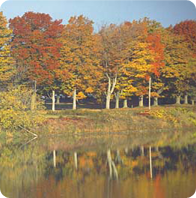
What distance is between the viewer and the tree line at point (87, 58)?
190 feet

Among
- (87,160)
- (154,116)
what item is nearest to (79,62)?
(154,116)

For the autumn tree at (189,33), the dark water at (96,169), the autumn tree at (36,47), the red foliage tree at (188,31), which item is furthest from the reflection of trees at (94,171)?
the red foliage tree at (188,31)

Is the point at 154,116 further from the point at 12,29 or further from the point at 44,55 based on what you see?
the point at 12,29

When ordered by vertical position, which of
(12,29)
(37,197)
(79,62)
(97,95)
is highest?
(12,29)

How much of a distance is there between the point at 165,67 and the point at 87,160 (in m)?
39.8

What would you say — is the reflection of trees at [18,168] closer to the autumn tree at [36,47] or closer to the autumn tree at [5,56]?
the autumn tree at [5,56]

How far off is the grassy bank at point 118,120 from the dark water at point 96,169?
4737 millimetres

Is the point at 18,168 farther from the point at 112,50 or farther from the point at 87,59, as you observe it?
the point at 112,50

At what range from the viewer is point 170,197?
65.3 feet

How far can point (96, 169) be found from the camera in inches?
1097

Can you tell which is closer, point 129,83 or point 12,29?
point 12,29

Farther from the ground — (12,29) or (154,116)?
(12,29)

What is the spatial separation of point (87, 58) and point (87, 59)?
0.44 m

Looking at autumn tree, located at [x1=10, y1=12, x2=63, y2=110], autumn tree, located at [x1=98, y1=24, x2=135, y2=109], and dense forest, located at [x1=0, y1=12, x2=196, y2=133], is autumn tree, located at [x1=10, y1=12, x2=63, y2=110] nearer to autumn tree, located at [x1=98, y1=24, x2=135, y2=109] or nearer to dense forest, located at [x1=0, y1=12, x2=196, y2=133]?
dense forest, located at [x1=0, y1=12, x2=196, y2=133]
